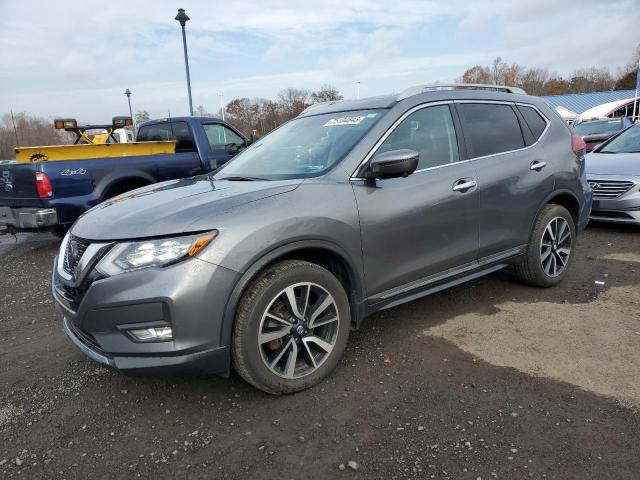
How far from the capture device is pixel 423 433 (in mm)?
2461

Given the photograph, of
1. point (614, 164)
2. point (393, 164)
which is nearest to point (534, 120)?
point (393, 164)

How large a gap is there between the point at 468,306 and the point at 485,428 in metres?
1.77

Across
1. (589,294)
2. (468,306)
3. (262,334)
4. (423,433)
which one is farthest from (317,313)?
(589,294)

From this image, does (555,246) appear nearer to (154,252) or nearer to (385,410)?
(385,410)

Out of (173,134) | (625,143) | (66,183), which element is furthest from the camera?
(173,134)

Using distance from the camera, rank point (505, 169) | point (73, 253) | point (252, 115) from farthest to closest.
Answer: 1. point (252, 115)
2. point (505, 169)
3. point (73, 253)

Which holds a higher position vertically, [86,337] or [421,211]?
[421,211]

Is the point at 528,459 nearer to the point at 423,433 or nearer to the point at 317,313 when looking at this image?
the point at 423,433

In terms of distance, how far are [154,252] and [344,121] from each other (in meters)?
1.77

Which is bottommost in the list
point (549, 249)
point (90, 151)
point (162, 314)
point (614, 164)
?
point (549, 249)

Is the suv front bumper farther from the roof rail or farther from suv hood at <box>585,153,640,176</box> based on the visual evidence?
suv hood at <box>585,153,640,176</box>

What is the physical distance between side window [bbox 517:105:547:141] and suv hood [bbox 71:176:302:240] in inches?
98.7

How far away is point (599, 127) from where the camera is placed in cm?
1413

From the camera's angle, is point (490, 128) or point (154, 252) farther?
point (490, 128)
